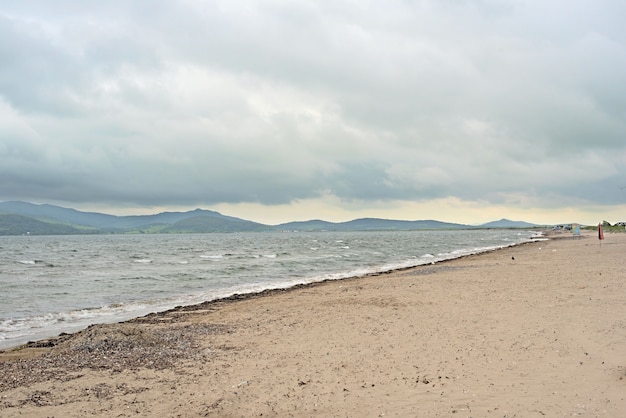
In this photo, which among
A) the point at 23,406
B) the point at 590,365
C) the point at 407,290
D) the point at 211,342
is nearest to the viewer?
the point at 23,406

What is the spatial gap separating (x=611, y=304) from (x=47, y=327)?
55.3ft

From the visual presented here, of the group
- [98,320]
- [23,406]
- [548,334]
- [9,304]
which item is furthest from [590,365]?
[9,304]

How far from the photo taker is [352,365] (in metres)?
8.09

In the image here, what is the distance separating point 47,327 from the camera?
15.0m

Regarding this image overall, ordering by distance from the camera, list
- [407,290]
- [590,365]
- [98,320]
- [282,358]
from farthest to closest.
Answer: [407,290]
[98,320]
[282,358]
[590,365]

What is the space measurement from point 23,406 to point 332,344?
18.2ft

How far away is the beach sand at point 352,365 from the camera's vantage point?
20.6 feet

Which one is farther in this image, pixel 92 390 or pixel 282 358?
pixel 282 358

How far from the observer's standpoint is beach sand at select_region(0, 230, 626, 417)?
20.6 feet

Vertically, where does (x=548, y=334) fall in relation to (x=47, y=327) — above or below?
above

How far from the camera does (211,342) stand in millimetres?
10492

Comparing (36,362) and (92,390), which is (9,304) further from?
(92,390)

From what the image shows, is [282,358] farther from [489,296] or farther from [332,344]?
[489,296]

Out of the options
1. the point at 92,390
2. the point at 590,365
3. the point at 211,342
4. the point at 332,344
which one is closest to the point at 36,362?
the point at 92,390
